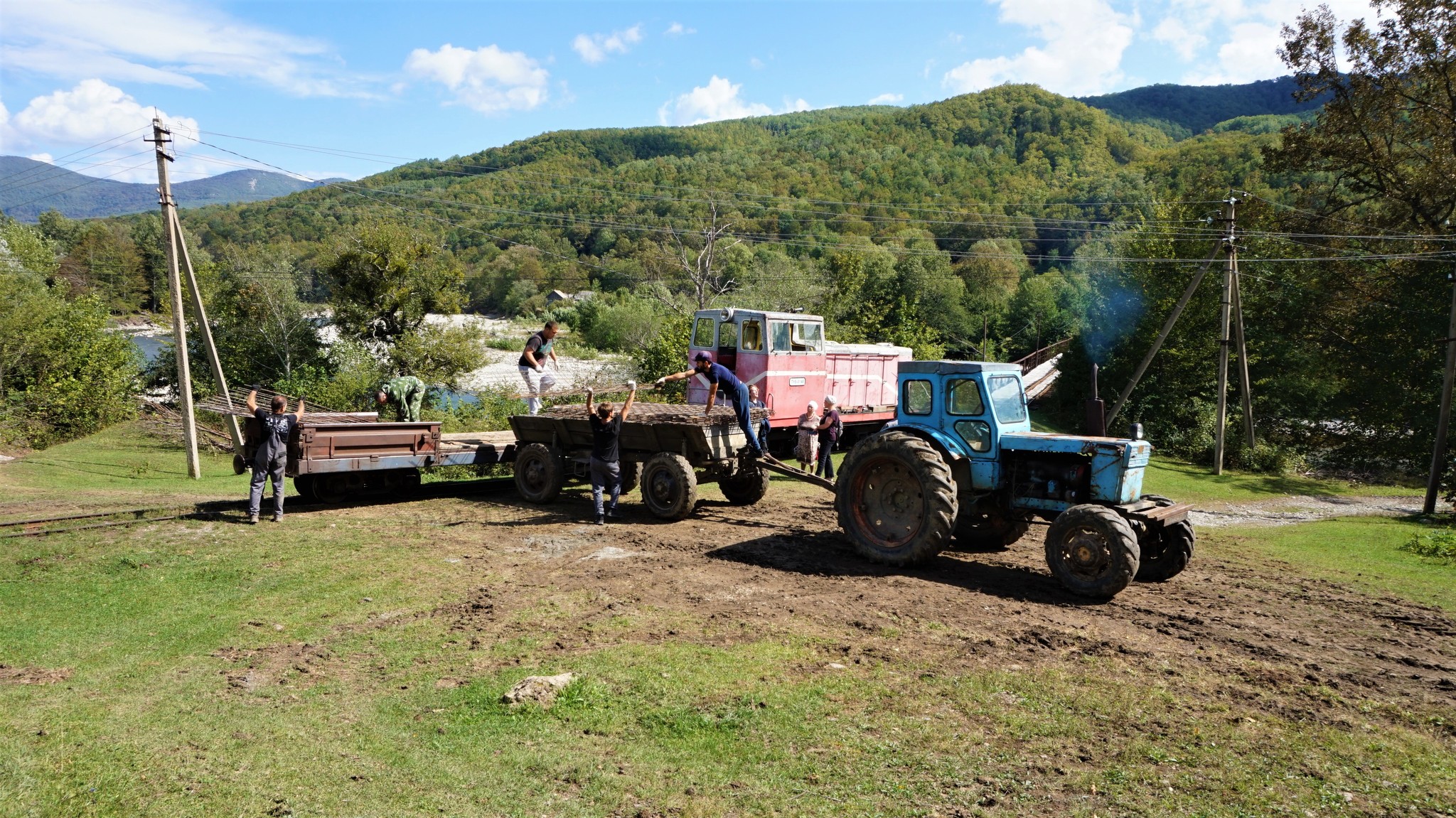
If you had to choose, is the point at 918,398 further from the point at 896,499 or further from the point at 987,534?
the point at 987,534

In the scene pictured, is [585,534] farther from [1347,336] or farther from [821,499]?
[1347,336]

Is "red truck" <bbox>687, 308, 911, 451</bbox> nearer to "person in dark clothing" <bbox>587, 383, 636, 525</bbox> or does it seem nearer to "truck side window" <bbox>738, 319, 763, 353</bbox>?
"truck side window" <bbox>738, 319, 763, 353</bbox>

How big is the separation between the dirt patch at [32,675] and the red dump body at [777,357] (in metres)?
13.4

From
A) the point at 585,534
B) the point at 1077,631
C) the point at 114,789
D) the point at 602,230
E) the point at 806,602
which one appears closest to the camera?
the point at 114,789

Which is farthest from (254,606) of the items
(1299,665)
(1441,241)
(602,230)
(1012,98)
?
(1012,98)

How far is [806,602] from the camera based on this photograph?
9078 mm

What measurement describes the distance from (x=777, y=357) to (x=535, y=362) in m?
6.40

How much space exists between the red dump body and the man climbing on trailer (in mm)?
5874

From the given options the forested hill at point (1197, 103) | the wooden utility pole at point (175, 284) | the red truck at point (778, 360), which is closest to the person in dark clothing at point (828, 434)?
the red truck at point (778, 360)

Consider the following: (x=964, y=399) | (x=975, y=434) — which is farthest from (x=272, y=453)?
(x=975, y=434)

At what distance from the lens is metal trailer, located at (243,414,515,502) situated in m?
12.9

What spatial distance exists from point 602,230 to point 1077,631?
294 feet

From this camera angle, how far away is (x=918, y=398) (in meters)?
10.9

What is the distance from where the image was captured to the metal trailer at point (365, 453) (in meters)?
12.9
